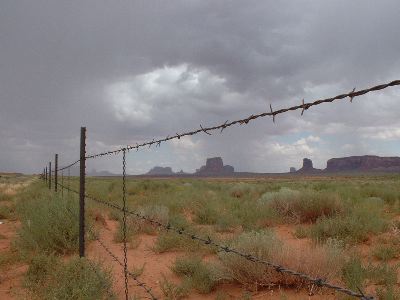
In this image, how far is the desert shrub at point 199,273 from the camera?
5.28 meters

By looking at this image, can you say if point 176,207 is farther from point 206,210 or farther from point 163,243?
point 163,243

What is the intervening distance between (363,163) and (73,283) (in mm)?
173396

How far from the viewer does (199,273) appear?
550 centimetres

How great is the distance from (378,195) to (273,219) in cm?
844

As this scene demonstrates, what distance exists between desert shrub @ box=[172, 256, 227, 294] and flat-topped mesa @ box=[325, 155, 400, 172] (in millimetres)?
161947

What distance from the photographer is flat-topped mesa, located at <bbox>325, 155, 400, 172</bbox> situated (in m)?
158

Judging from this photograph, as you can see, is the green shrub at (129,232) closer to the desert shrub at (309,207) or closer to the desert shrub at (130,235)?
the desert shrub at (130,235)

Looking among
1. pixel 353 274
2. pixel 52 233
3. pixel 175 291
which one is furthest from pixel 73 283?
pixel 353 274

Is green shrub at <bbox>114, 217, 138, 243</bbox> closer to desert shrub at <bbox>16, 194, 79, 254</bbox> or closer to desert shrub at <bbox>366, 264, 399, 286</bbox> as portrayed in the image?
desert shrub at <bbox>16, 194, 79, 254</bbox>

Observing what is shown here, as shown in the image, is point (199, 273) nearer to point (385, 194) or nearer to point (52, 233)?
point (52, 233)

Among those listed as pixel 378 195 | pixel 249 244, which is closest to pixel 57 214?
pixel 249 244

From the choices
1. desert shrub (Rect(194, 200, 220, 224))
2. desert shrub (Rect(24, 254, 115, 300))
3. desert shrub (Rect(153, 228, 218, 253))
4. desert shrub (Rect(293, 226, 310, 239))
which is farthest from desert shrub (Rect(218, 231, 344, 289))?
desert shrub (Rect(194, 200, 220, 224))

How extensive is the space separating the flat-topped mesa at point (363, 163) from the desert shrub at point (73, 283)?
163281 mm

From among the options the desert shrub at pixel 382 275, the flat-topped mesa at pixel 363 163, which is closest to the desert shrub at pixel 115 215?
the desert shrub at pixel 382 275
